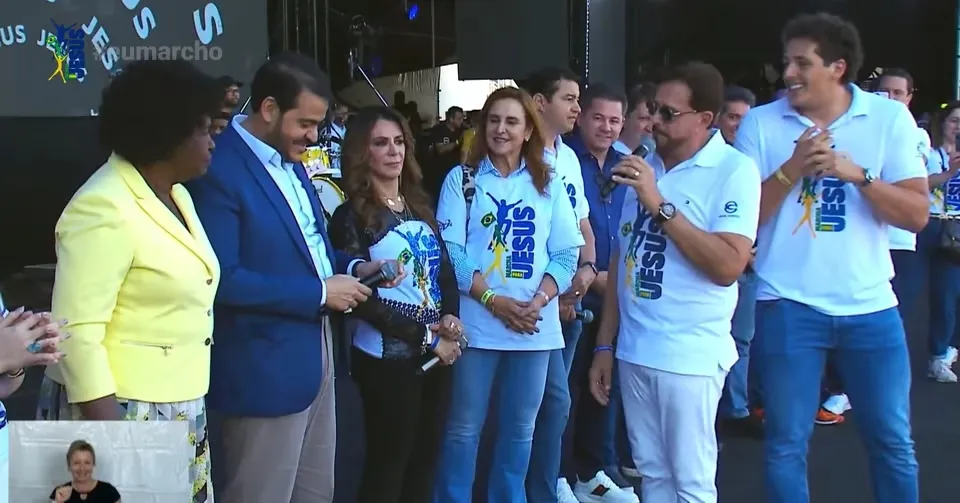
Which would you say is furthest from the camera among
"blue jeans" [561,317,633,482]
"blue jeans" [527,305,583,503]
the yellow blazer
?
"blue jeans" [561,317,633,482]

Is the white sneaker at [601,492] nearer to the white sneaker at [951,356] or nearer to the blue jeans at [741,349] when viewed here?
the blue jeans at [741,349]

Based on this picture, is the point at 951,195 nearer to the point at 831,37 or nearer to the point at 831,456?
the point at 831,456

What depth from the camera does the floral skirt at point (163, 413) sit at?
2.07 meters

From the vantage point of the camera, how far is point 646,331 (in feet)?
8.67

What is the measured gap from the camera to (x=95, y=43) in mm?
6125

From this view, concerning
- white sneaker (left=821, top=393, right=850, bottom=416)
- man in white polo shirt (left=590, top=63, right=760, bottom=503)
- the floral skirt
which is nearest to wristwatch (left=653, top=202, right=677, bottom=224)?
man in white polo shirt (left=590, top=63, right=760, bottom=503)

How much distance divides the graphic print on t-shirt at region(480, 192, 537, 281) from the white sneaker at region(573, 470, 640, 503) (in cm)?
111

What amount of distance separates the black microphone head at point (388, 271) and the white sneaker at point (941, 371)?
4.31 m

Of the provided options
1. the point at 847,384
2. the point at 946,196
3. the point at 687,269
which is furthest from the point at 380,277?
the point at 946,196

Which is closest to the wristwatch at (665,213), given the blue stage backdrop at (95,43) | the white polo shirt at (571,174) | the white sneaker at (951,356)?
the white polo shirt at (571,174)

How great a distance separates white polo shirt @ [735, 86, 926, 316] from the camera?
2.79 m

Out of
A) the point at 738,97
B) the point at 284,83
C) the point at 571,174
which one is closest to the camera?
the point at 284,83

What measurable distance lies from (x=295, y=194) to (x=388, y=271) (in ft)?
1.04

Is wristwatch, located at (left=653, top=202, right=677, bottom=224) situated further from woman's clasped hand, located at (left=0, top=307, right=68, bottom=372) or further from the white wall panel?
woman's clasped hand, located at (left=0, top=307, right=68, bottom=372)
